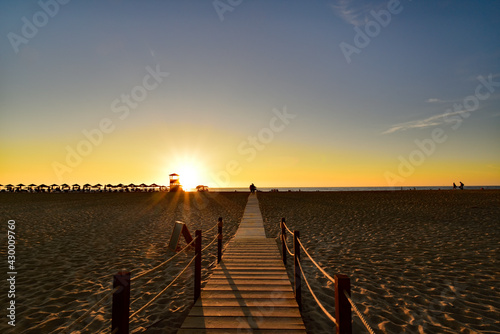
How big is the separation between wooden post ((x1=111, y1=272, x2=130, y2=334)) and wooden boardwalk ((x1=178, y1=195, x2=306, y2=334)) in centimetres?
133

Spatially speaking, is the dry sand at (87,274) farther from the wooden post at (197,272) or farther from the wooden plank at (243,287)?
the wooden plank at (243,287)

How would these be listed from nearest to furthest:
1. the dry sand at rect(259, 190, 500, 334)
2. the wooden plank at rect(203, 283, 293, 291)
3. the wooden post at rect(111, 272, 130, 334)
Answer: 1. the wooden post at rect(111, 272, 130, 334)
2. the dry sand at rect(259, 190, 500, 334)
3. the wooden plank at rect(203, 283, 293, 291)

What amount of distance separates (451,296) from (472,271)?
214 centimetres

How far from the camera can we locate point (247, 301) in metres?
4.52

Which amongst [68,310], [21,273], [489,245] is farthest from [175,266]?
[489,245]

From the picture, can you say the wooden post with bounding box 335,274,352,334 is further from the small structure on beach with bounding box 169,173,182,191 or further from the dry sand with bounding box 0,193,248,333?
the small structure on beach with bounding box 169,173,182,191

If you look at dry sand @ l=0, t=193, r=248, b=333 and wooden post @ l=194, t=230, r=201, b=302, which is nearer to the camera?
dry sand @ l=0, t=193, r=248, b=333

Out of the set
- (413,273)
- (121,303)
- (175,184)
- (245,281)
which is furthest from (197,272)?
(175,184)

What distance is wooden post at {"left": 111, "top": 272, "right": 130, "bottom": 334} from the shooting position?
2.46m

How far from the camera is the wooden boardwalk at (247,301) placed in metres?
3.74

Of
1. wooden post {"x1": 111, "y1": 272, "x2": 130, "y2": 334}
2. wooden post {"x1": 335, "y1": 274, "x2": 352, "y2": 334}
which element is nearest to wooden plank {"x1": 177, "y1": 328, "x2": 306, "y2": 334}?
wooden post {"x1": 335, "y1": 274, "x2": 352, "y2": 334}

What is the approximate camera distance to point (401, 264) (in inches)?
295

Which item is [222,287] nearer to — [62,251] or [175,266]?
[175,266]

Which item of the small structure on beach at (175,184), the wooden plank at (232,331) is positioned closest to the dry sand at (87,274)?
the wooden plank at (232,331)
